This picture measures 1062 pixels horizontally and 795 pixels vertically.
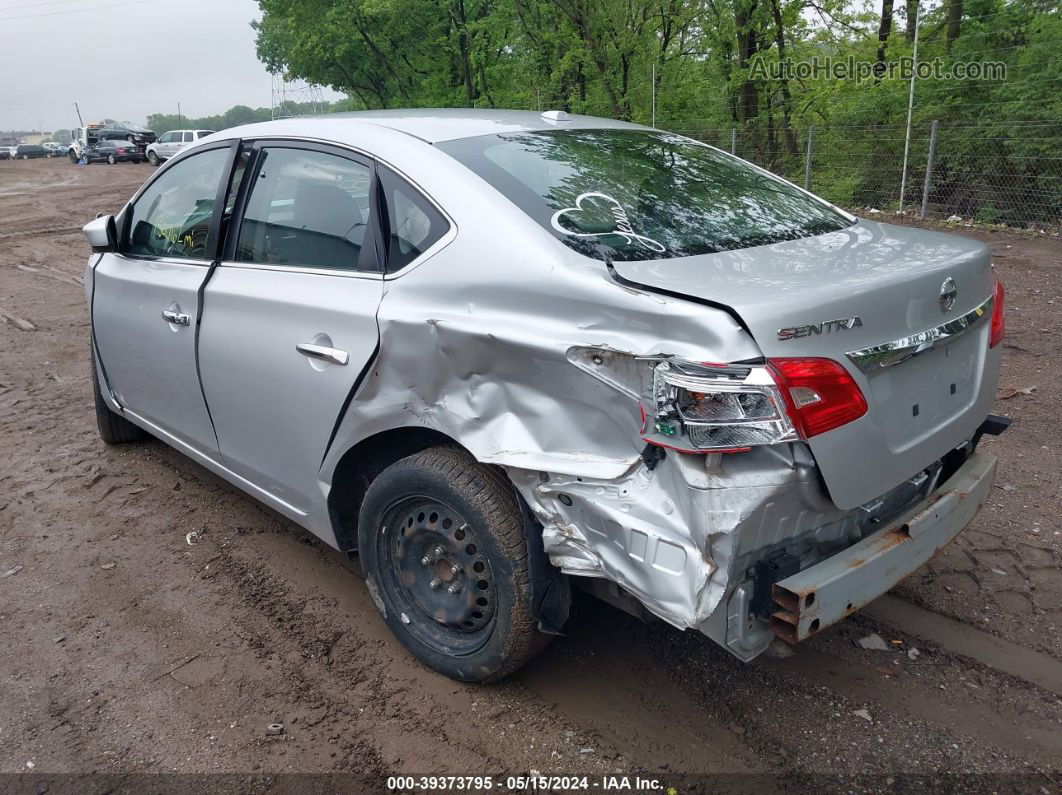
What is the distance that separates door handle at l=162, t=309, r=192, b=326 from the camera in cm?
372

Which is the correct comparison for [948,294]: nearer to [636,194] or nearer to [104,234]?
[636,194]

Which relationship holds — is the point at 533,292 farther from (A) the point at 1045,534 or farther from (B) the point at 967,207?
(B) the point at 967,207

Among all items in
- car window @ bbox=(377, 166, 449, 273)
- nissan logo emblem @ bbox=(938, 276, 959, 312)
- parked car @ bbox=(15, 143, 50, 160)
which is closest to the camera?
nissan logo emblem @ bbox=(938, 276, 959, 312)

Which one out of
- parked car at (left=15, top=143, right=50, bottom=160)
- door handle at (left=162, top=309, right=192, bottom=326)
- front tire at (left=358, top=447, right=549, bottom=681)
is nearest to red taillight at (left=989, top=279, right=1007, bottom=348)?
front tire at (left=358, top=447, right=549, bottom=681)

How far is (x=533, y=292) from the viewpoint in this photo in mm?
2426

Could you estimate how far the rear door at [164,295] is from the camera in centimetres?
374

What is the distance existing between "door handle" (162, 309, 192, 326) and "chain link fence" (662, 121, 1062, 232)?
36.6ft

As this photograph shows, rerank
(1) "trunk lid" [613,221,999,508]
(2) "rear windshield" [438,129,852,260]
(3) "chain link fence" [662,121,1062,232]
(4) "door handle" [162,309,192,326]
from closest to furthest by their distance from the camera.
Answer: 1. (1) "trunk lid" [613,221,999,508]
2. (2) "rear windshield" [438,129,852,260]
3. (4) "door handle" [162,309,192,326]
4. (3) "chain link fence" [662,121,1062,232]

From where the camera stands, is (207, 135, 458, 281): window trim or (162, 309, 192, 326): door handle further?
(162, 309, 192, 326): door handle

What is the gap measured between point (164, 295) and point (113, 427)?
64.9 inches

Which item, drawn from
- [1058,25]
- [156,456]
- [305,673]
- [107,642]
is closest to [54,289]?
[156,456]

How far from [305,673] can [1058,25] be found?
1297cm

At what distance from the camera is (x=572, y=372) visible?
90.9 inches

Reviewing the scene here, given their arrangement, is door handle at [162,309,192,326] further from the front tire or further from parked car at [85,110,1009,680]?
the front tire
